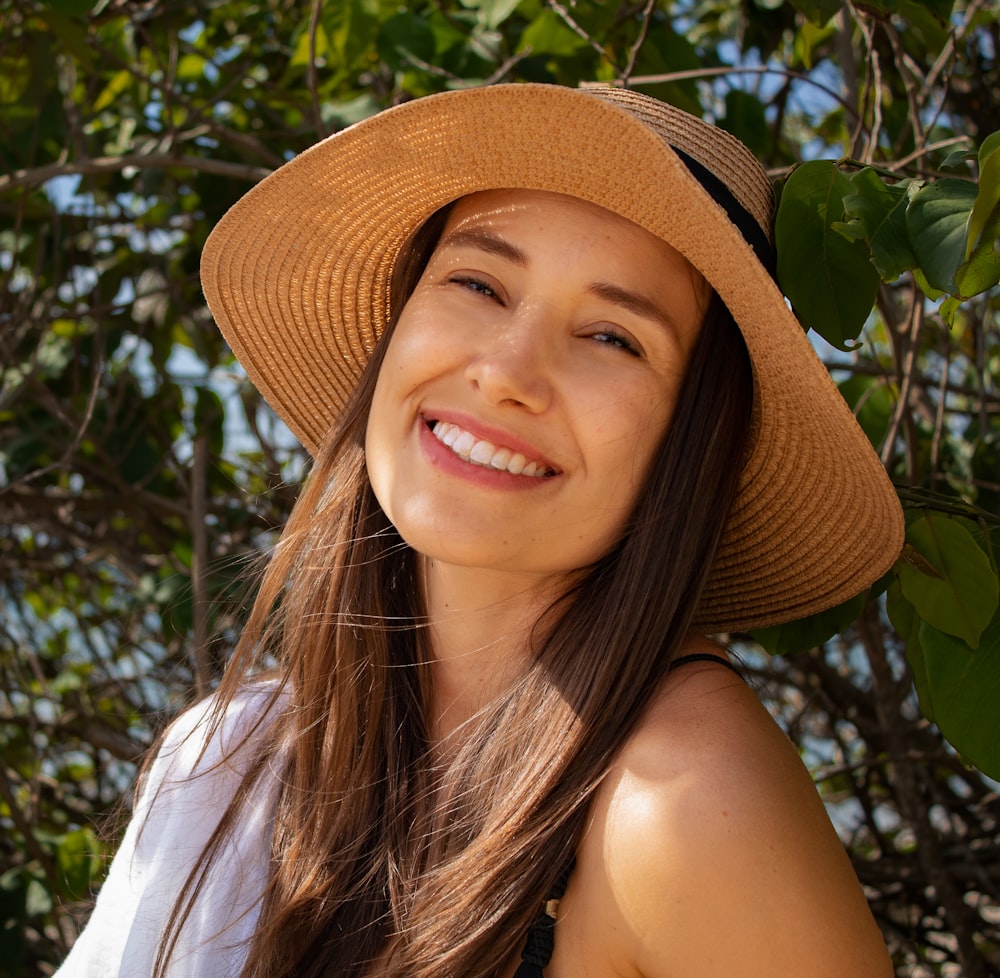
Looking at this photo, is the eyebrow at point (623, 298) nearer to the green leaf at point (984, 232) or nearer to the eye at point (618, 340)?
the eye at point (618, 340)

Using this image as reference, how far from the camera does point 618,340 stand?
1448mm

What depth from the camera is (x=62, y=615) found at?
138 inches

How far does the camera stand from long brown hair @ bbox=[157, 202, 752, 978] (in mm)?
1339

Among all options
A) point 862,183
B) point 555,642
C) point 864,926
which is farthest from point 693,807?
point 862,183

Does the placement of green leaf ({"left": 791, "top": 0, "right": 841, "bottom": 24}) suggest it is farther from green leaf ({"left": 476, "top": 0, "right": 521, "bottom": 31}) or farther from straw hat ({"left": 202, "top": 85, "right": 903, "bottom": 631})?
green leaf ({"left": 476, "top": 0, "right": 521, "bottom": 31})

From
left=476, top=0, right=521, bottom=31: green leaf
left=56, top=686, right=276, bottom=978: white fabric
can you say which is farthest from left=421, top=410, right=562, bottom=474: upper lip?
left=476, top=0, right=521, bottom=31: green leaf

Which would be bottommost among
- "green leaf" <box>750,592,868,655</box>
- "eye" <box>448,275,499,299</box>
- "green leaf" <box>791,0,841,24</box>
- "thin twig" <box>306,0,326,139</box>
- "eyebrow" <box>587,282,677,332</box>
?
"green leaf" <box>750,592,868,655</box>

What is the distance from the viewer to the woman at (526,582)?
1.25 m

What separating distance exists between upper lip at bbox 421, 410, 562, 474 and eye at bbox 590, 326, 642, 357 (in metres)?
0.15

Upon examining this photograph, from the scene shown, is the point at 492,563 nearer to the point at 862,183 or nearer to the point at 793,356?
the point at 793,356

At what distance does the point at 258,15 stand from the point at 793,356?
193 cm

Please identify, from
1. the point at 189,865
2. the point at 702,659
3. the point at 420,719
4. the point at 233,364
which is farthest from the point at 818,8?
the point at 233,364

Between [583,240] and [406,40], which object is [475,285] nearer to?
[583,240]

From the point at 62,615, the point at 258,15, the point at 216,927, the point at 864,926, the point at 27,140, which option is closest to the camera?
the point at 864,926
